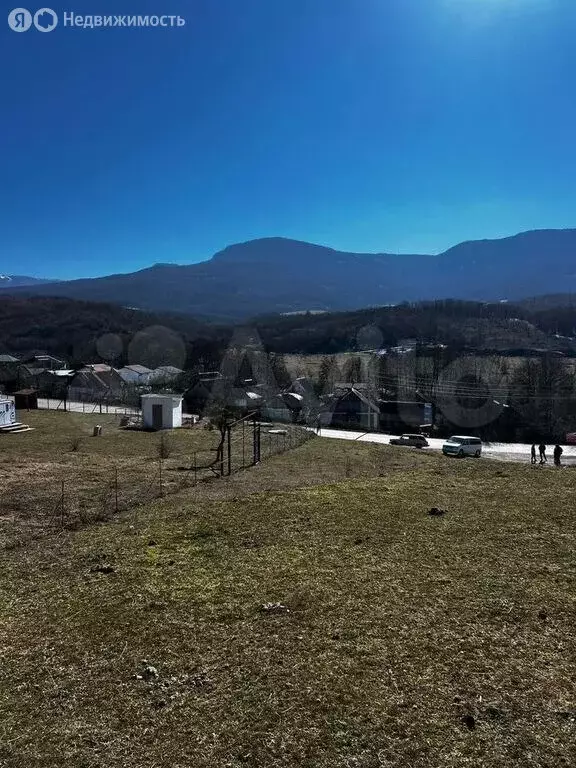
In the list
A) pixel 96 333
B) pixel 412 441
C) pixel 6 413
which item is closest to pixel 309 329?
pixel 96 333

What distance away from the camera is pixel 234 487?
11875 millimetres

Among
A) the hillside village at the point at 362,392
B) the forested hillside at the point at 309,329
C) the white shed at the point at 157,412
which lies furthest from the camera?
the forested hillside at the point at 309,329

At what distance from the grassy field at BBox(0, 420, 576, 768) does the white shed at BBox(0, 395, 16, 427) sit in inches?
656

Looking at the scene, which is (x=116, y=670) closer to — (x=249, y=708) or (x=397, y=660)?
(x=249, y=708)

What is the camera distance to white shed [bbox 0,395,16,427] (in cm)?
2270

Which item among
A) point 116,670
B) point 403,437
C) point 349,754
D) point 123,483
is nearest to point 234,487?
point 123,483

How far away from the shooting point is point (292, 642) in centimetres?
489

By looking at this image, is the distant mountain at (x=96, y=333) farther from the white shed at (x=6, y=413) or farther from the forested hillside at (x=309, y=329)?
the white shed at (x=6, y=413)

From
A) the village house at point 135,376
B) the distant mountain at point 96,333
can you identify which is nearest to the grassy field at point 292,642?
the village house at point 135,376

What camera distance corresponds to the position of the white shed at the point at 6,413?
2270cm

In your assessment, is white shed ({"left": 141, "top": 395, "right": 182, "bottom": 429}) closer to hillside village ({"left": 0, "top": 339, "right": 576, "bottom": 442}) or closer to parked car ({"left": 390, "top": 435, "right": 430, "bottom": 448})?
hillside village ({"left": 0, "top": 339, "right": 576, "bottom": 442})

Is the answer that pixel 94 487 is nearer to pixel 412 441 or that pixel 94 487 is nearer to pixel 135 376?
pixel 412 441

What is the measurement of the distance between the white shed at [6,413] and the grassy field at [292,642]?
1665 centimetres

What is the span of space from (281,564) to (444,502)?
4.58m
